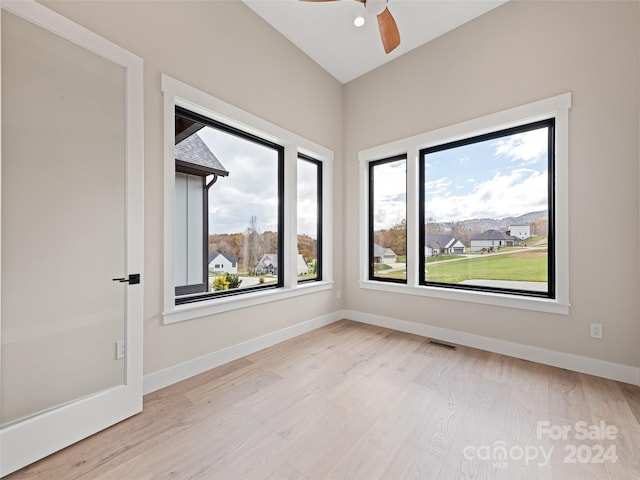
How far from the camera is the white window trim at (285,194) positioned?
207 cm

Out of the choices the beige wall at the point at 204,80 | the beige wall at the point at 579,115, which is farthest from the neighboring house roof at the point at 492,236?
the beige wall at the point at 204,80

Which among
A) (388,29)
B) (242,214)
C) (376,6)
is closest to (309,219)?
(242,214)

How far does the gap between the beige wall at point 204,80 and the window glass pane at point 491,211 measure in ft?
5.41

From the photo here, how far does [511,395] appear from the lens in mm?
1958

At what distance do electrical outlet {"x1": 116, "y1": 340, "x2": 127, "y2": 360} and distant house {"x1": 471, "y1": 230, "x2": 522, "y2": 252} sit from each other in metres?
3.35

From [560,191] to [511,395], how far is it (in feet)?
5.87

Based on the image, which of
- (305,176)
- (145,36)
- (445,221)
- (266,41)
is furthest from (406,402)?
(266,41)

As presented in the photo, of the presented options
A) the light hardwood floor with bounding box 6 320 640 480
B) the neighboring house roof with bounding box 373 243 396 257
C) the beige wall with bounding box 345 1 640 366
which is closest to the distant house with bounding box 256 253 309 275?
the light hardwood floor with bounding box 6 320 640 480

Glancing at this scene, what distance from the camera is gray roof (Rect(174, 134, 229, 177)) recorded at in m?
2.41

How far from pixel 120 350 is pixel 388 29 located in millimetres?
3174

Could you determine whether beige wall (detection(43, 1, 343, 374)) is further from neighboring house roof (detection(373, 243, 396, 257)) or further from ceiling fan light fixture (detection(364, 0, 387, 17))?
ceiling fan light fixture (detection(364, 0, 387, 17))

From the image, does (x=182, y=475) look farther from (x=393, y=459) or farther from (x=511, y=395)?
(x=511, y=395)

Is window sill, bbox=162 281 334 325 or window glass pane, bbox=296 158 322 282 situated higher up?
window glass pane, bbox=296 158 322 282

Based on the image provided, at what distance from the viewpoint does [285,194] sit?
10.4 feet
